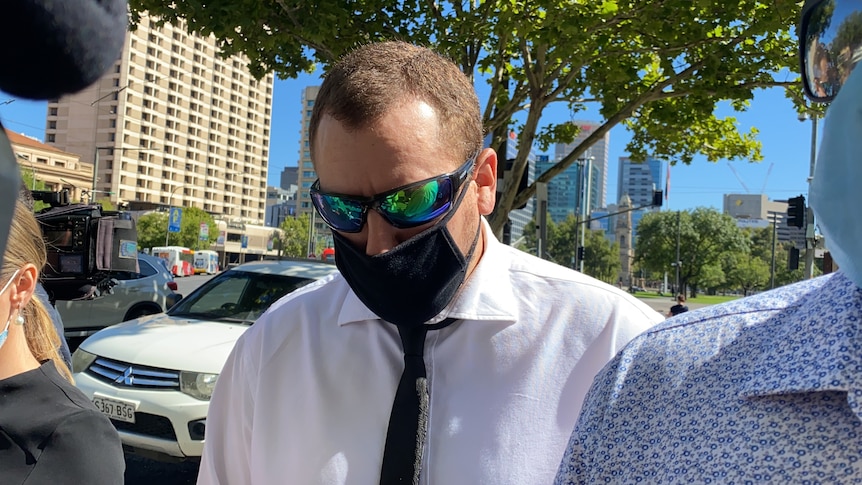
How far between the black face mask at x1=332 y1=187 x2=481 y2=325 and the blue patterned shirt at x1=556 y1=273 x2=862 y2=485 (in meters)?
0.60

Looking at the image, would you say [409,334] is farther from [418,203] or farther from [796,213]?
[796,213]

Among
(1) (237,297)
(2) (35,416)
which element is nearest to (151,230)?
(1) (237,297)

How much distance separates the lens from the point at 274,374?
154cm

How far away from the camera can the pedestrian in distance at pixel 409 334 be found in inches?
54.8

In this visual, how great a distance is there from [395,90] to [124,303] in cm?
1038

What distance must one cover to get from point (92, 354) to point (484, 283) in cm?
479

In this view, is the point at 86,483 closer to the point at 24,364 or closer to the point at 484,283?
the point at 24,364

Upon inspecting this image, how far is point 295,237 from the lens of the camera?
89375 mm

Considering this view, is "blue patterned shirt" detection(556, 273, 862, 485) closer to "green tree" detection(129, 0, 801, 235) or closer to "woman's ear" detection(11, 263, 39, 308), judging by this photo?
"woman's ear" detection(11, 263, 39, 308)

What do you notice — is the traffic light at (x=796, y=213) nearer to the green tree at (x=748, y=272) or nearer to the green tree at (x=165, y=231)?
the green tree at (x=748, y=272)

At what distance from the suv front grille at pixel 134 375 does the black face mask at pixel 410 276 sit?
3.88 meters

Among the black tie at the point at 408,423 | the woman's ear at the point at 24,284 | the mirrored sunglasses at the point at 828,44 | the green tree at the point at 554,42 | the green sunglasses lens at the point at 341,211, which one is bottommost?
the black tie at the point at 408,423

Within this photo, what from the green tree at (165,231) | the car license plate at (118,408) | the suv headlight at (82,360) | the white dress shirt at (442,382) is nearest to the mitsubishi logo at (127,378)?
the car license plate at (118,408)

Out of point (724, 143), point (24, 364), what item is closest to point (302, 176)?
point (724, 143)
